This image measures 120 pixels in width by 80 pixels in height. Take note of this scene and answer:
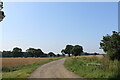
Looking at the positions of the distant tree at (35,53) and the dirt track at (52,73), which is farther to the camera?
the distant tree at (35,53)

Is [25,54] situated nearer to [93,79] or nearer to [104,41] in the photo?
[104,41]

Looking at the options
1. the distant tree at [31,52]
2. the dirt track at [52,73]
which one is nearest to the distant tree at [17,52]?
the distant tree at [31,52]

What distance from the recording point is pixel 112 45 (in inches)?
990

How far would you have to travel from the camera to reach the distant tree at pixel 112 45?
24.0 meters

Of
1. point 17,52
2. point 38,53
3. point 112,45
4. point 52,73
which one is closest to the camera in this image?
point 52,73

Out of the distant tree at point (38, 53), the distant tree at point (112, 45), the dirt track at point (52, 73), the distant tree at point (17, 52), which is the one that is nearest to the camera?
the dirt track at point (52, 73)

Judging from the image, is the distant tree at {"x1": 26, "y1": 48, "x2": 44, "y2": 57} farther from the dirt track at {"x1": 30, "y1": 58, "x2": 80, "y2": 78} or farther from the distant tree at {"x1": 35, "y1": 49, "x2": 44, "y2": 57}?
the dirt track at {"x1": 30, "y1": 58, "x2": 80, "y2": 78}

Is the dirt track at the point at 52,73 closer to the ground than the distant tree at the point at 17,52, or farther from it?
closer to the ground

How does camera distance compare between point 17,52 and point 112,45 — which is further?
point 17,52

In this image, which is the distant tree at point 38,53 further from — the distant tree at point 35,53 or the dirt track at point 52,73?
the dirt track at point 52,73

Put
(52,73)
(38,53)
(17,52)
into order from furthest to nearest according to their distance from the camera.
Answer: (38,53) → (17,52) → (52,73)

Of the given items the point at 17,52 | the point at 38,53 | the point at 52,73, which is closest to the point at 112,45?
the point at 52,73

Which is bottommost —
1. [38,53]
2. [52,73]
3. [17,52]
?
[52,73]

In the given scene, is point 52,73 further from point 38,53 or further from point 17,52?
point 17,52
